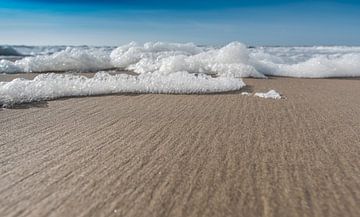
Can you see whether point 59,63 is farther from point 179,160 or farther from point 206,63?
point 179,160

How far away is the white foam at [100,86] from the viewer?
12.0ft

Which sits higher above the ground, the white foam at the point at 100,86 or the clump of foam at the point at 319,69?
the clump of foam at the point at 319,69

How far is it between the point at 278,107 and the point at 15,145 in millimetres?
2157

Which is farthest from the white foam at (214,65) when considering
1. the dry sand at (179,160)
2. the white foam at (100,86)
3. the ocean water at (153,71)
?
the dry sand at (179,160)

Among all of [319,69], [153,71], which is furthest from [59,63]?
[319,69]

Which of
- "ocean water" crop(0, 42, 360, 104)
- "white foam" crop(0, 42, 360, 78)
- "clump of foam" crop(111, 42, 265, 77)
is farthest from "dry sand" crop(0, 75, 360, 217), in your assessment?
"white foam" crop(0, 42, 360, 78)

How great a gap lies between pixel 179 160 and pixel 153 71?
15.9 feet

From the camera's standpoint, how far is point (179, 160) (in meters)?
1.98

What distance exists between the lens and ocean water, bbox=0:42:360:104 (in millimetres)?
3967

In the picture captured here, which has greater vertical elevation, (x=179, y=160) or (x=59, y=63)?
(x=59, y=63)

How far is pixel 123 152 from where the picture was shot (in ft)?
6.87

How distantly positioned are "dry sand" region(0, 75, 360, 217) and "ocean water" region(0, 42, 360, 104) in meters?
0.61

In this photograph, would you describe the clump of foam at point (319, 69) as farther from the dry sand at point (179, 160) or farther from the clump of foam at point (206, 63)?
the dry sand at point (179, 160)

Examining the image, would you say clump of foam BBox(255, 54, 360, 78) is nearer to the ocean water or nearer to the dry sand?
the ocean water
